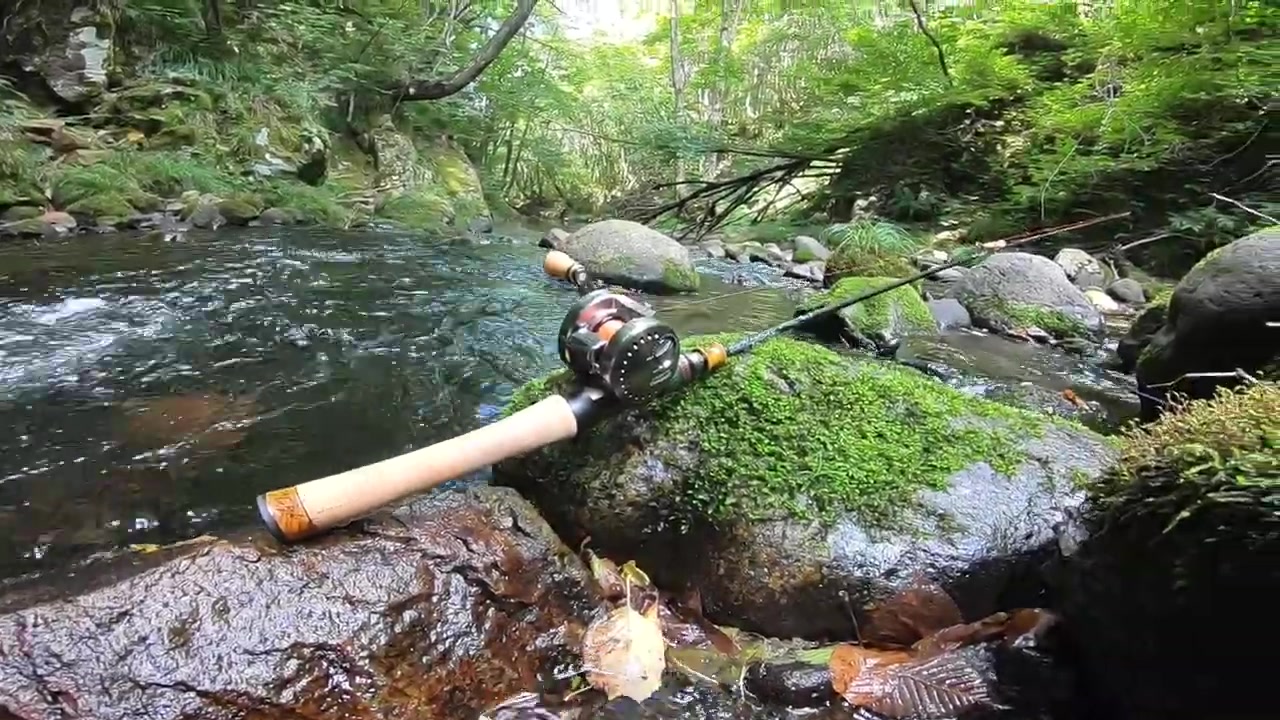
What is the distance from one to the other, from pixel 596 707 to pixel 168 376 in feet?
Result: 8.94

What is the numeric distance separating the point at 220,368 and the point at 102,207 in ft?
17.4

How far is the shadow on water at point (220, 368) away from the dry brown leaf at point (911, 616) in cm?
176

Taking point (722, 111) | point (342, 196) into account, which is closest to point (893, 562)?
point (342, 196)

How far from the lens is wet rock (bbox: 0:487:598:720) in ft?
4.67

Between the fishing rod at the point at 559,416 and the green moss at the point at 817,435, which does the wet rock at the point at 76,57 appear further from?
the fishing rod at the point at 559,416

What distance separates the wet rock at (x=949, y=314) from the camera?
17.2 ft

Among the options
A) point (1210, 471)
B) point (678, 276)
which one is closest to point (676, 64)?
point (678, 276)

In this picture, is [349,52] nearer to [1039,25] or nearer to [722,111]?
[722,111]

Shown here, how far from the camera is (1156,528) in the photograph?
1.40m

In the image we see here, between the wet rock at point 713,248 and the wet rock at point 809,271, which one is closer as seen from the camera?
the wet rock at point 809,271

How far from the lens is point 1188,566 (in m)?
1.31

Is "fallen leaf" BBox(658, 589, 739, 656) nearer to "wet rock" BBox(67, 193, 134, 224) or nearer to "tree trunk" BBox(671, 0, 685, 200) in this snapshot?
"wet rock" BBox(67, 193, 134, 224)

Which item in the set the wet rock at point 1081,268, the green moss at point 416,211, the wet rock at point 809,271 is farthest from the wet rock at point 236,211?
the wet rock at point 1081,268

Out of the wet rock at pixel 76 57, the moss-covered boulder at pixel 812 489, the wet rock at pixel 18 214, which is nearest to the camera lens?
the moss-covered boulder at pixel 812 489
